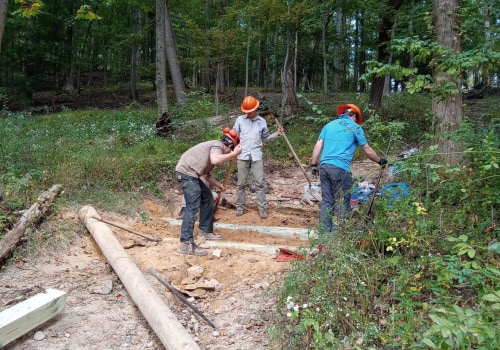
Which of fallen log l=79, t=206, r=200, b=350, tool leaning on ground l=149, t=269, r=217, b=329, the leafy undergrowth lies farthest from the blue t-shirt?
fallen log l=79, t=206, r=200, b=350

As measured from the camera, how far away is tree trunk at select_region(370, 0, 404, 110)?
11039 millimetres

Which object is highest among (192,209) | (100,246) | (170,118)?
(170,118)

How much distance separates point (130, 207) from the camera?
6.69 m

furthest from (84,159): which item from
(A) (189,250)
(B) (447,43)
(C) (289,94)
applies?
(C) (289,94)

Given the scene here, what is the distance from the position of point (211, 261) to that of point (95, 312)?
1514 mm

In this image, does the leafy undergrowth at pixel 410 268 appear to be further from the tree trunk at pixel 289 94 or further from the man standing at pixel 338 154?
the tree trunk at pixel 289 94

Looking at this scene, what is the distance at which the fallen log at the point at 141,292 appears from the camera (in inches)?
128

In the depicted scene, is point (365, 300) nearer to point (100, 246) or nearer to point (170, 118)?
point (100, 246)

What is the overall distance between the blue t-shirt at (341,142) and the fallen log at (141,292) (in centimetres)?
265

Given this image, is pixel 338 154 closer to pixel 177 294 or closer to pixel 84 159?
pixel 177 294

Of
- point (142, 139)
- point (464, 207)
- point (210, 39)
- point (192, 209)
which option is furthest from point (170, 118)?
point (464, 207)

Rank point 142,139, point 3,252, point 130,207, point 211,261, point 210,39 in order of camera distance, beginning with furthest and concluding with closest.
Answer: point 210,39, point 142,139, point 130,207, point 211,261, point 3,252

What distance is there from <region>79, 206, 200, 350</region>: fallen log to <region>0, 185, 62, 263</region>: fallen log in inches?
21.4

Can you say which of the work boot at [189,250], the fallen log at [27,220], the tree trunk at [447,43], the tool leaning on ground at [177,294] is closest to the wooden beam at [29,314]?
the tool leaning on ground at [177,294]
